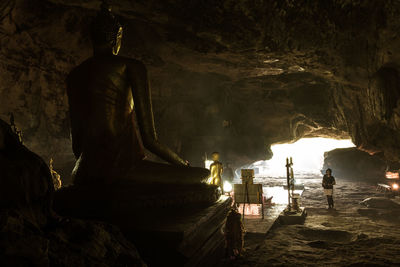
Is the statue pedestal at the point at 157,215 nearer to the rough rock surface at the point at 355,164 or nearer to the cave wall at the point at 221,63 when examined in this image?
the cave wall at the point at 221,63

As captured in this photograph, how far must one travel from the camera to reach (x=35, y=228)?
108 cm

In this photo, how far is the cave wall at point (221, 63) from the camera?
5070 mm

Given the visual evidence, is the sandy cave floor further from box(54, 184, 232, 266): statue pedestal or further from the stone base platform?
box(54, 184, 232, 266): statue pedestal

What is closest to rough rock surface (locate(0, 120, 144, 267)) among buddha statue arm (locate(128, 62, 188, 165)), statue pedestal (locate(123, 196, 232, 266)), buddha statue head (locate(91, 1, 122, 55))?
statue pedestal (locate(123, 196, 232, 266))

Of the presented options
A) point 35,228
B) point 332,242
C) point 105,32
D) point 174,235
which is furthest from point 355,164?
point 35,228

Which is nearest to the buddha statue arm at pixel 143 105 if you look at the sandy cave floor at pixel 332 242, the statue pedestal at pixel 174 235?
the statue pedestal at pixel 174 235

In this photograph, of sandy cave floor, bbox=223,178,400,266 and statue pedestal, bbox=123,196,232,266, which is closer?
statue pedestal, bbox=123,196,232,266

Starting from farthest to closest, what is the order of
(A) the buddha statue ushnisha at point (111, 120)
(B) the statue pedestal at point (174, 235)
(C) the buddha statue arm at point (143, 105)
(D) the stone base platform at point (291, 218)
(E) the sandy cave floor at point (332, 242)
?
(D) the stone base platform at point (291, 218) < (E) the sandy cave floor at point (332, 242) < (C) the buddha statue arm at point (143, 105) < (A) the buddha statue ushnisha at point (111, 120) < (B) the statue pedestal at point (174, 235)

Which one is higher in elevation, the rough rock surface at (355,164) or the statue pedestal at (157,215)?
the statue pedestal at (157,215)

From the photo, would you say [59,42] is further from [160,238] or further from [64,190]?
[160,238]

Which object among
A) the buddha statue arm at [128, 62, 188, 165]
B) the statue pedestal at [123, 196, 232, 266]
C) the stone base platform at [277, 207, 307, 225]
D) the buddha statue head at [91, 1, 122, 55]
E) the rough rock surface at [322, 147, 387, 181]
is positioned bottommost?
the rough rock surface at [322, 147, 387, 181]

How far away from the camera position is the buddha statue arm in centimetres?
266

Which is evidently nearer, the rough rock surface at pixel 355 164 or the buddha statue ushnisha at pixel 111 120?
the buddha statue ushnisha at pixel 111 120

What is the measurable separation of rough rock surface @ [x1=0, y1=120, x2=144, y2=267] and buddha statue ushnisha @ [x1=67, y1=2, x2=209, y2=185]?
40.1 inches
